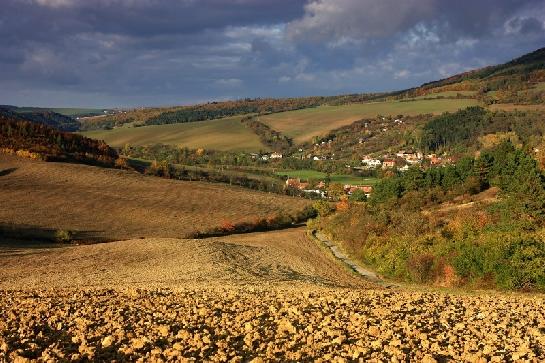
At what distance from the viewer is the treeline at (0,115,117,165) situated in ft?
369

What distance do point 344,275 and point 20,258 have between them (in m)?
26.0

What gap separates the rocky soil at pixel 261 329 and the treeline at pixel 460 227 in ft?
50.5

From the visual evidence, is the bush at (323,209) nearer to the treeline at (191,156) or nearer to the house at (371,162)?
the house at (371,162)

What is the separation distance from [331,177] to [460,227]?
105653 mm

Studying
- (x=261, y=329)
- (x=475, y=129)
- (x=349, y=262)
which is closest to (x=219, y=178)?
(x=349, y=262)

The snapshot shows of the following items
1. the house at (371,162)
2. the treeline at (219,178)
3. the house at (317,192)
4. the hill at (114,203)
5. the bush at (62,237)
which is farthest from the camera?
the house at (371,162)

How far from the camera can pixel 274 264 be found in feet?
143

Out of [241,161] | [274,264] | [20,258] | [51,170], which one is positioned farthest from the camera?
[241,161]

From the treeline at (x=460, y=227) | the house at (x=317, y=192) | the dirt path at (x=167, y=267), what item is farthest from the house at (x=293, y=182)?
the dirt path at (x=167, y=267)

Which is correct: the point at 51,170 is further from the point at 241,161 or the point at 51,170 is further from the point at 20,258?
the point at 241,161

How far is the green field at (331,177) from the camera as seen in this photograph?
144750mm

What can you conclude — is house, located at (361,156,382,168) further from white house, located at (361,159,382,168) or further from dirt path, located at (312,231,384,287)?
dirt path, located at (312,231,384,287)

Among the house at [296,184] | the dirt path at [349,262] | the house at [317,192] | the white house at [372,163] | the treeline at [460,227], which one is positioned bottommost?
the house at [317,192]

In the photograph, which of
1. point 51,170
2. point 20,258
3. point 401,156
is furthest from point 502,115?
point 20,258
